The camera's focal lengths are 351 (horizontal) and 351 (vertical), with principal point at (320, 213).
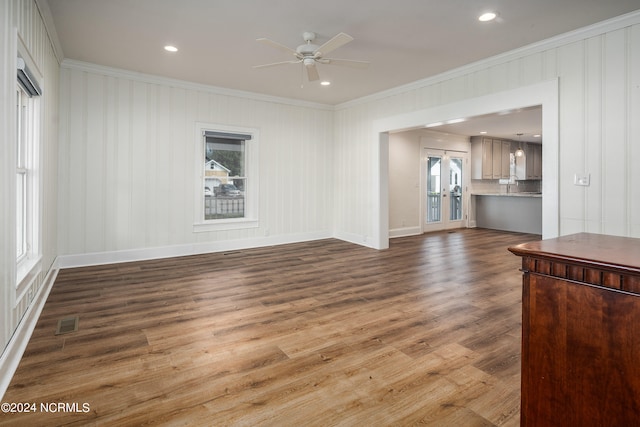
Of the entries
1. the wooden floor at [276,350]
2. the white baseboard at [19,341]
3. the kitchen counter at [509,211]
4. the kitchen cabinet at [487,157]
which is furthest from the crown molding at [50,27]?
the kitchen cabinet at [487,157]

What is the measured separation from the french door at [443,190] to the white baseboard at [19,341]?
7.44 metres

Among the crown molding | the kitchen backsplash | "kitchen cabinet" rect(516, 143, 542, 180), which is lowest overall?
the kitchen backsplash

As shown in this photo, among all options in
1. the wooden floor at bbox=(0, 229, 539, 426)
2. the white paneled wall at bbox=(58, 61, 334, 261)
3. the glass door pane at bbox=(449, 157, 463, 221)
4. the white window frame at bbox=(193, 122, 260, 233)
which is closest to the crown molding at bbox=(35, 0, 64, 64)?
the white paneled wall at bbox=(58, 61, 334, 261)

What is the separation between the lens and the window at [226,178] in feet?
19.3

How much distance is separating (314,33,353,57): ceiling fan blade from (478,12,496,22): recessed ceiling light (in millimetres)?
1291

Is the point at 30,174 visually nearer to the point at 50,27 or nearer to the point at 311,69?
the point at 50,27

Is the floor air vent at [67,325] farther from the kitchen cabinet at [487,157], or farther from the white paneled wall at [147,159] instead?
the kitchen cabinet at [487,157]

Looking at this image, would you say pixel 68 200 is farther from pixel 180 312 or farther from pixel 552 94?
pixel 552 94

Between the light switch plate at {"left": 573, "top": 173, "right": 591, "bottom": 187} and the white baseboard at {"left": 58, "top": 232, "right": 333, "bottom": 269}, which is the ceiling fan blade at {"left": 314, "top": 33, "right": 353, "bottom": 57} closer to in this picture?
the light switch plate at {"left": 573, "top": 173, "right": 591, "bottom": 187}

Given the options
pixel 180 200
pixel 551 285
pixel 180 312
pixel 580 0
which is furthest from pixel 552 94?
pixel 180 200

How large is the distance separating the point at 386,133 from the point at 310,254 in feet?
8.30

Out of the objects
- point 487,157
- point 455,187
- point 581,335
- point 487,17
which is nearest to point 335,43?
point 487,17

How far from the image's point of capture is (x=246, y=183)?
638cm

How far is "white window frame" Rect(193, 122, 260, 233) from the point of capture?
579cm
